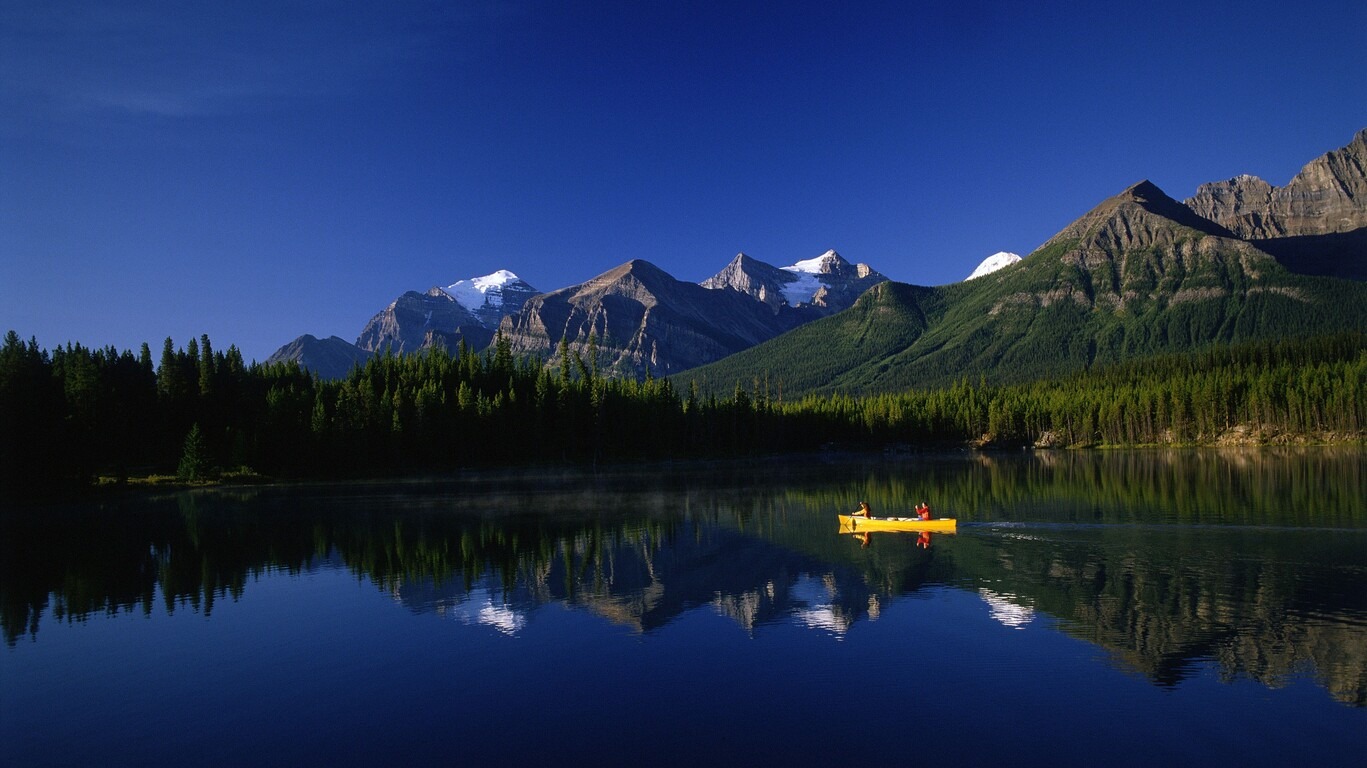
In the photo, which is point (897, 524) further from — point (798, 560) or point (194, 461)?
point (194, 461)

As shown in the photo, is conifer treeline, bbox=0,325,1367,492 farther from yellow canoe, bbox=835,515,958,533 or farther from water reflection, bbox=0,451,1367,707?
yellow canoe, bbox=835,515,958,533

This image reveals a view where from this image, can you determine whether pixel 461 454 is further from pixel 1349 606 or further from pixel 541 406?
pixel 1349 606

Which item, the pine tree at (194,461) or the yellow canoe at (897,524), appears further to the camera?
the pine tree at (194,461)

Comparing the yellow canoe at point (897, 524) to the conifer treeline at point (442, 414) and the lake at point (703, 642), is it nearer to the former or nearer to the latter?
the lake at point (703, 642)

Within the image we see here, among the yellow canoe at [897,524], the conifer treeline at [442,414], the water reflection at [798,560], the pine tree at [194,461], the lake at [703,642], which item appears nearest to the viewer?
the lake at [703,642]

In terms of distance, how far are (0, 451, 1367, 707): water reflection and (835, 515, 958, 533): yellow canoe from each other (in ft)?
3.21

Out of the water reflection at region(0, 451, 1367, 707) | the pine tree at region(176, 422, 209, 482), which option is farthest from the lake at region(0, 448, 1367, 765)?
the pine tree at region(176, 422, 209, 482)

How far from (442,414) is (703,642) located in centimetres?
11185

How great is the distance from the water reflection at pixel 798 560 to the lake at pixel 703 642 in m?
0.28

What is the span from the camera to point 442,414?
133 meters

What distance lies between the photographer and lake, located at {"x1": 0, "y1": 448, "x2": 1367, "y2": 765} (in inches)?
789

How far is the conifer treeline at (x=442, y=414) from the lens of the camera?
328 feet

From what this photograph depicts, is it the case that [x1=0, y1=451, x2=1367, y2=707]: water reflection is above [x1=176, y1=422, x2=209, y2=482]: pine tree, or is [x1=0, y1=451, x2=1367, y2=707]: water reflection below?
below

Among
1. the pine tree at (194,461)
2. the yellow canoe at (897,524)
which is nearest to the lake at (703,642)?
the yellow canoe at (897,524)
